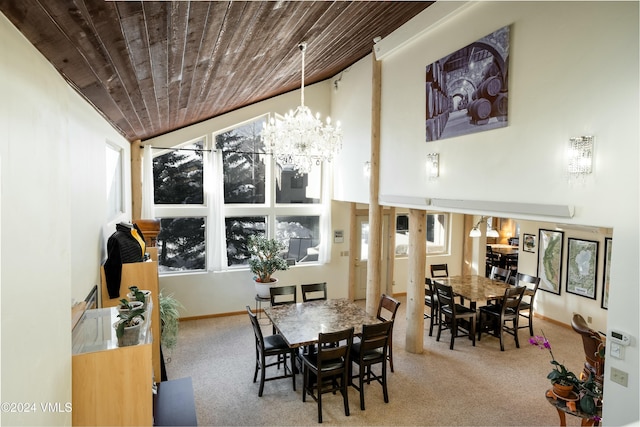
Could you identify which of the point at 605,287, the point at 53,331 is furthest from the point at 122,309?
the point at 605,287

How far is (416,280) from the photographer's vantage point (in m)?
5.93

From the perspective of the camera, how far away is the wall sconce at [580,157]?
2.91 m

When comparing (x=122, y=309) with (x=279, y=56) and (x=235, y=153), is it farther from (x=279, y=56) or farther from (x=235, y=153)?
(x=235, y=153)

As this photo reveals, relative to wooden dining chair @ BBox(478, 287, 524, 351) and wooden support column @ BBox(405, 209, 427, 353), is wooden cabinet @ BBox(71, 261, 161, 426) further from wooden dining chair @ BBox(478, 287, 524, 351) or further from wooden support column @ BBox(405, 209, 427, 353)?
wooden dining chair @ BBox(478, 287, 524, 351)

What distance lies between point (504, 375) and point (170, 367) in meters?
4.95

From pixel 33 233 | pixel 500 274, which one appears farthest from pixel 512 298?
pixel 33 233

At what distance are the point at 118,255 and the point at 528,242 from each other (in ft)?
26.2

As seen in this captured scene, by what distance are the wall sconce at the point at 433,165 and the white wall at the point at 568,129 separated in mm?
110

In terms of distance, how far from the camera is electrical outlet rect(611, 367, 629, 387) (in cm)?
278

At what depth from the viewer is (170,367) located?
18.1ft

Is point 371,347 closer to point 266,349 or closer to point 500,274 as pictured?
point 266,349

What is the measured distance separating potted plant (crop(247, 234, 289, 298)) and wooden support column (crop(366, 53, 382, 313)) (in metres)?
1.80

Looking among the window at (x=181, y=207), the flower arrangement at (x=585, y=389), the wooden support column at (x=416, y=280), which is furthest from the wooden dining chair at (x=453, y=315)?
the window at (x=181, y=207)

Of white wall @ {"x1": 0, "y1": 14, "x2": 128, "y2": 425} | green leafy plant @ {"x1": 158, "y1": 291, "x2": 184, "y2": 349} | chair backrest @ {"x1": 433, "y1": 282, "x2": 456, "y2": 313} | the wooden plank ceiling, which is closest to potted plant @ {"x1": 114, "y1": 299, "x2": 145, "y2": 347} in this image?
white wall @ {"x1": 0, "y1": 14, "x2": 128, "y2": 425}
